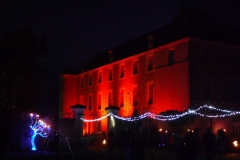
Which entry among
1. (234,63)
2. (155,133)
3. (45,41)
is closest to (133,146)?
(45,41)

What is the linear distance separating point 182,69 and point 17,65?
2025cm

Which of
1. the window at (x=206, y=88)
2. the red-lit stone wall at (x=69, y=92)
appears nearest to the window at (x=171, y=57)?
the window at (x=206, y=88)

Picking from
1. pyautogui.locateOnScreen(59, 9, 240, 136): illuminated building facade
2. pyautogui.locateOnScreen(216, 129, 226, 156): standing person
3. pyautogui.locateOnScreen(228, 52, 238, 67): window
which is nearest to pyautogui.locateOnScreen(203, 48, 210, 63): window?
pyautogui.locateOnScreen(59, 9, 240, 136): illuminated building facade

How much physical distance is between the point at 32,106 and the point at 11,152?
28.6 ft

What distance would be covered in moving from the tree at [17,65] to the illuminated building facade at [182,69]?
60.0 ft

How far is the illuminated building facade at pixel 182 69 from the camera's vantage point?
36812 millimetres

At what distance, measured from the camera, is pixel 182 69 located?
122 feet

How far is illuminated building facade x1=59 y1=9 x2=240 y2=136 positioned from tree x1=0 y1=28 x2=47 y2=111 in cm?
1829

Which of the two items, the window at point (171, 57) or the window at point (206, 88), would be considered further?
the window at point (171, 57)

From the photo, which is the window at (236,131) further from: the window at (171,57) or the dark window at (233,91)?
the window at (171,57)

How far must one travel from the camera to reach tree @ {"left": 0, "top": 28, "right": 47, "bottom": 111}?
20.0m

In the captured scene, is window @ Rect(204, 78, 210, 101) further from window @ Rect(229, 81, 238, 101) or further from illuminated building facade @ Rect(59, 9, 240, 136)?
window @ Rect(229, 81, 238, 101)

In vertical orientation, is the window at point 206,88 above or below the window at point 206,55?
below

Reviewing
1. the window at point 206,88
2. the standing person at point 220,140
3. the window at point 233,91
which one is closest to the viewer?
the standing person at point 220,140
